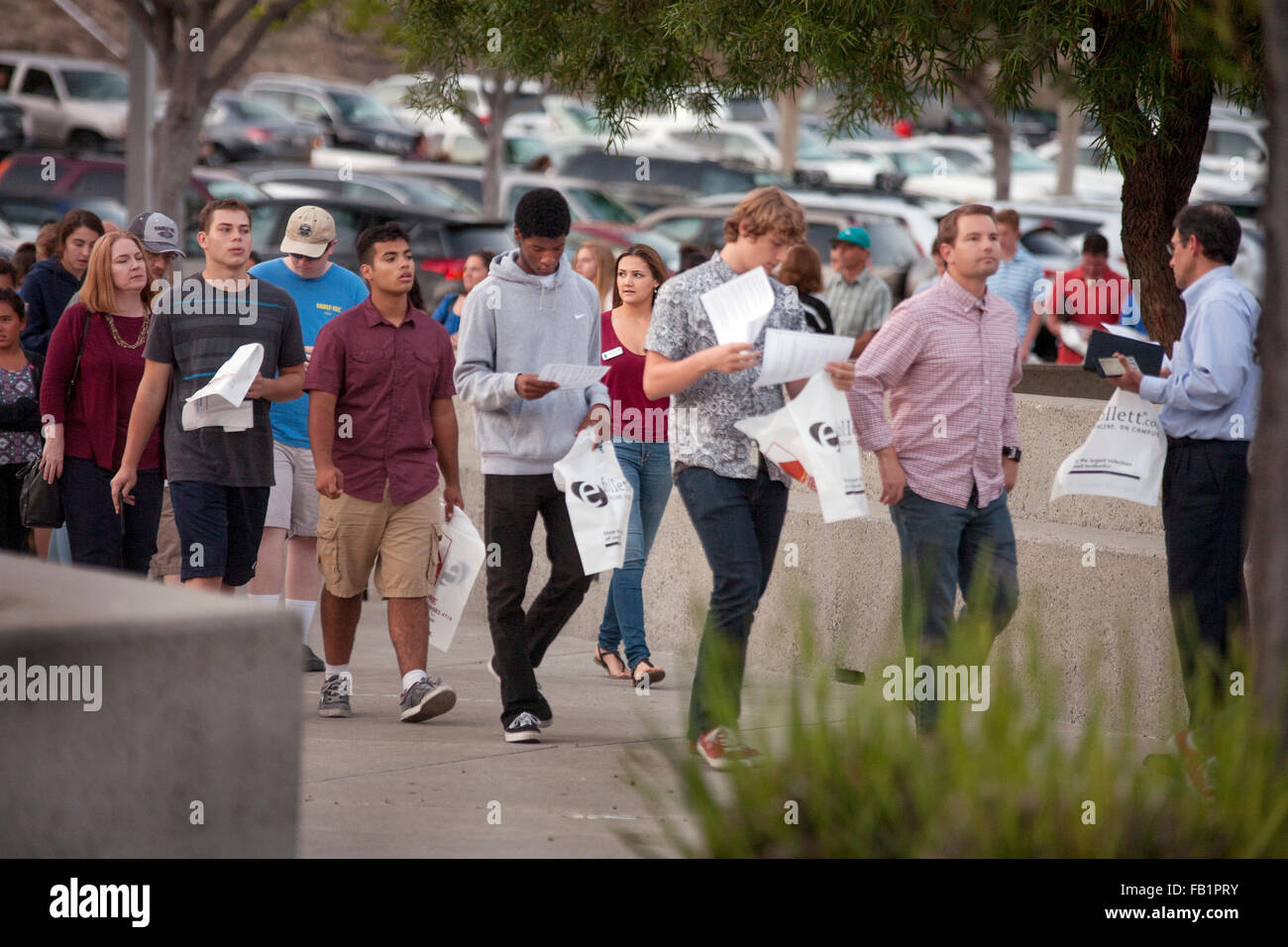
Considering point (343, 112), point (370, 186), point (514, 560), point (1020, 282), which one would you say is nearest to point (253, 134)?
point (343, 112)

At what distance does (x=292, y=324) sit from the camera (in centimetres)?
719

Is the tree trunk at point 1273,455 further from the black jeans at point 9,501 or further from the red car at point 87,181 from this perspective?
the red car at point 87,181

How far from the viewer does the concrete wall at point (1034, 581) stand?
685cm

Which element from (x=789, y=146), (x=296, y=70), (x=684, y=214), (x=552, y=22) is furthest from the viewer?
(x=296, y=70)

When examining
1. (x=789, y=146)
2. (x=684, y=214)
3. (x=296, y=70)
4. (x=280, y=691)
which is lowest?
(x=280, y=691)

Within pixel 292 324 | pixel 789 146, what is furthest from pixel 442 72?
pixel 789 146

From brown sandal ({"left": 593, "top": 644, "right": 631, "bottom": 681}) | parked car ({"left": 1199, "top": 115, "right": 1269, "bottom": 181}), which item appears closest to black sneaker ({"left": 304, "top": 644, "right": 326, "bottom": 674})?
brown sandal ({"left": 593, "top": 644, "right": 631, "bottom": 681})

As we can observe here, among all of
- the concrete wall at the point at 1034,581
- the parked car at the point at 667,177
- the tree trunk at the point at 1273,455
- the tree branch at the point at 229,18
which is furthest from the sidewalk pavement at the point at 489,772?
the parked car at the point at 667,177

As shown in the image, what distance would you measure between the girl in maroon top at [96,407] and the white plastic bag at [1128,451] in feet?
12.4

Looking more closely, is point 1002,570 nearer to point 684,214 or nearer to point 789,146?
point 684,214

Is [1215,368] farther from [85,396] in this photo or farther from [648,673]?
[85,396]

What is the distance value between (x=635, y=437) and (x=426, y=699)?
5.57 feet

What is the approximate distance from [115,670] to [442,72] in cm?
601

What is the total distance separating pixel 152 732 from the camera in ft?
12.5
